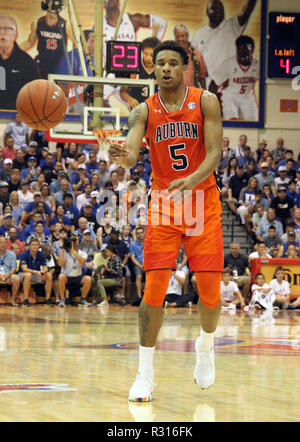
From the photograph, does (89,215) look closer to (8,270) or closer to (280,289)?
(8,270)

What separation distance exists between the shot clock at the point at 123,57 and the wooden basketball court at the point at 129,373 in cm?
543

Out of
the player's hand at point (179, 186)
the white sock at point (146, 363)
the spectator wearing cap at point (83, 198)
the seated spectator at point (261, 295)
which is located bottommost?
the seated spectator at point (261, 295)

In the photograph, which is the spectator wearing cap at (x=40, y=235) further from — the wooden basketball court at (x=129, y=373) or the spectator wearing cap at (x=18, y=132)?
the spectator wearing cap at (x=18, y=132)

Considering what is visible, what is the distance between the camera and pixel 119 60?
14703 mm

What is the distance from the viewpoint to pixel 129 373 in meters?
6.05

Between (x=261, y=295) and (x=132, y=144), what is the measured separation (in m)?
10.6

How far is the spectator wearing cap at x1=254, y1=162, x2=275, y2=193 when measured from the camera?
747 inches

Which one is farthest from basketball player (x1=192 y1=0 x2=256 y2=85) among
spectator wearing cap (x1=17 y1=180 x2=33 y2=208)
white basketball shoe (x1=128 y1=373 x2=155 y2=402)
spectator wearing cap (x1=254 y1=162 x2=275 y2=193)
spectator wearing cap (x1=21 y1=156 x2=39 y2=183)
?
white basketball shoe (x1=128 y1=373 x2=155 y2=402)

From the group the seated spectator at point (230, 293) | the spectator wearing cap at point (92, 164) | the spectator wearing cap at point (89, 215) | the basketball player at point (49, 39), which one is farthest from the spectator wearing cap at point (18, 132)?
the seated spectator at point (230, 293)

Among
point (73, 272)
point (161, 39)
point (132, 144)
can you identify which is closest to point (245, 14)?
point (161, 39)

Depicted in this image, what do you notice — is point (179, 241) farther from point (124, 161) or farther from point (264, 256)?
point (264, 256)

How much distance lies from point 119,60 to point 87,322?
5.74 meters

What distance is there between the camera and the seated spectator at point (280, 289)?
50.9 ft

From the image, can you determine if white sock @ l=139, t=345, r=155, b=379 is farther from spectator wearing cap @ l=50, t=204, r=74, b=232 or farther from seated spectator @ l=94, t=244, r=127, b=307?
spectator wearing cap @ l=50, t=204, r=74, b=232
